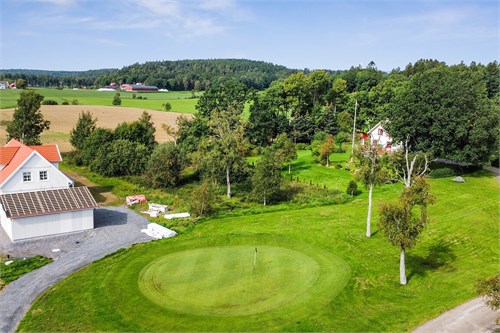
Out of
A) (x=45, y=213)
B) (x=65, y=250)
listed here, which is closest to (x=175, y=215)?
(x=65, y=250)

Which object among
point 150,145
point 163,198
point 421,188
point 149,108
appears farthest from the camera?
point 149,108

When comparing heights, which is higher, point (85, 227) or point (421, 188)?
point (421, 188)

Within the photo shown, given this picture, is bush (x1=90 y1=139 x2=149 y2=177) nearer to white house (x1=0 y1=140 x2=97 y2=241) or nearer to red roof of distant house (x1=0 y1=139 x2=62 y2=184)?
red roof of distant house (x1=0 y1=139 x2=62 y2=184)

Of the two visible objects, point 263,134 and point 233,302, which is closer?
point 233,302

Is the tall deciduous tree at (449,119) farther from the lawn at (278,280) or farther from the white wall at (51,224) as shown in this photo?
the white wall at (51,224)

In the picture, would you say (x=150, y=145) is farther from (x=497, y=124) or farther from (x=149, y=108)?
(x=149, y=108)

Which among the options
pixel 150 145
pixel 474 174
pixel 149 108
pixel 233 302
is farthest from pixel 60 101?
pixel 233 302
